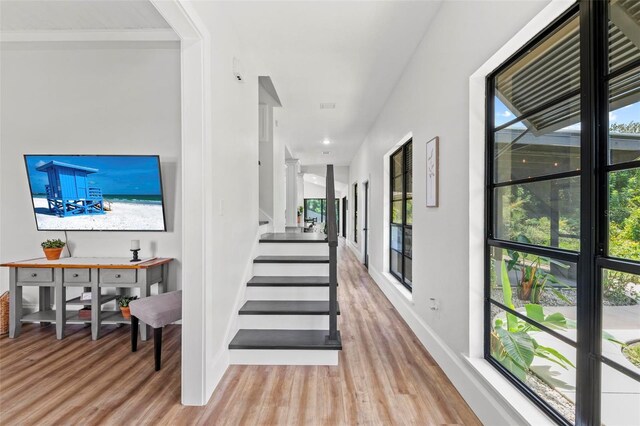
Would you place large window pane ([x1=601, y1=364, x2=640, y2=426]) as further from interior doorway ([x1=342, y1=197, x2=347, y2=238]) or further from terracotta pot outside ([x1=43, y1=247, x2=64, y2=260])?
interior doorway ([x1=342, y1=197, x2=347, y2=238])

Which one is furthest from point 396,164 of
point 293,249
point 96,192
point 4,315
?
point 4,315

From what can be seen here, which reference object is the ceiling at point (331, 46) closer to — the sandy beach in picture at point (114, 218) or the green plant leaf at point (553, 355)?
the sandy beach in picture at point (114, 218)

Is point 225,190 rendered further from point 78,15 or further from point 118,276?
point 78,15

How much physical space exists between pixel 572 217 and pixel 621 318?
1.37 feet

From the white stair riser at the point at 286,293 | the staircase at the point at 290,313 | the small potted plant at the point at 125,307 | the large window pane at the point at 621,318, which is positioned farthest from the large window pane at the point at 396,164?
the small potted plant at the point at 125,307

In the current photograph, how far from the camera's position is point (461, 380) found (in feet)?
6.51

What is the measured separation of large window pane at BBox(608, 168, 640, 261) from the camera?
1.02 meters

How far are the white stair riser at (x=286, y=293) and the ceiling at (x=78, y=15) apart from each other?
105 inches

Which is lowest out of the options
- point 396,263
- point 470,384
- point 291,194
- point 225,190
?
point 470,384

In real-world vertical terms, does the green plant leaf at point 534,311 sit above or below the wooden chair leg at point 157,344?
above

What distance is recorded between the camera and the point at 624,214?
1.06 m

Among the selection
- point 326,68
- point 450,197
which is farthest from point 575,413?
point 326,68

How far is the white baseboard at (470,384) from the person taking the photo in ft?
4.93

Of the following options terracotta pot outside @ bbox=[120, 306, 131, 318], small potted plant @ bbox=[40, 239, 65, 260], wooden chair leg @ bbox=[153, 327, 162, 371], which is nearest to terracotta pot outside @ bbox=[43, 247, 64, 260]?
small potted plant @ bbox=[40, 239, 65, 260]
